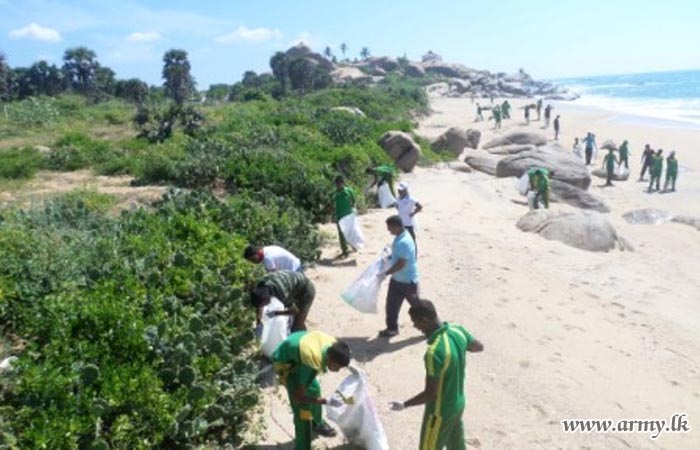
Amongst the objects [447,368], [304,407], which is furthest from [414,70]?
[447,368]

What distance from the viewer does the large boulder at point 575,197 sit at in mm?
17500

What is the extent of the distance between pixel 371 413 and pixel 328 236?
6497 mm

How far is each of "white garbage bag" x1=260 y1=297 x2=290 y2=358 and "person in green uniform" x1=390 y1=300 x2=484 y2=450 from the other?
197 cm

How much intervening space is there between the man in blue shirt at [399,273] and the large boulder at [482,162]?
1569 cm

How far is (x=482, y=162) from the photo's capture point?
2286 centimetres

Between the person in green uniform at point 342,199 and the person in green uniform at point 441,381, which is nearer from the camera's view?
the person in green uniform at point 441,381

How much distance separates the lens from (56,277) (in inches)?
249

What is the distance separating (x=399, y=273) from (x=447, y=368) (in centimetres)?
304

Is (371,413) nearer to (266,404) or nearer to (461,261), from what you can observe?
(266,404)

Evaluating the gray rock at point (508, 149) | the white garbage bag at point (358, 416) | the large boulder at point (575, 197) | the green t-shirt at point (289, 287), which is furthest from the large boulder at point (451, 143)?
the white garbage bag at point (358, 416)

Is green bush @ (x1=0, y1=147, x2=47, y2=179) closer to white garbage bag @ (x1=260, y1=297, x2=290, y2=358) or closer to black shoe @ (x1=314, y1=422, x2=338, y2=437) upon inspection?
white garbage bag @ (x1=260, y1=297, x2=290, y2=358)

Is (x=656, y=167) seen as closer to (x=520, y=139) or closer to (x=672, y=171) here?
(x=672, y=171)

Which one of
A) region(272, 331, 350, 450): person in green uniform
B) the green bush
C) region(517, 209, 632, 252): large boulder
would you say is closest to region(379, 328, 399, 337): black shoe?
region(272, 331, 350, 450): person in green uniform

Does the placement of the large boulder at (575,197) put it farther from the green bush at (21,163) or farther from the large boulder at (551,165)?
the green bush at (21,163)
